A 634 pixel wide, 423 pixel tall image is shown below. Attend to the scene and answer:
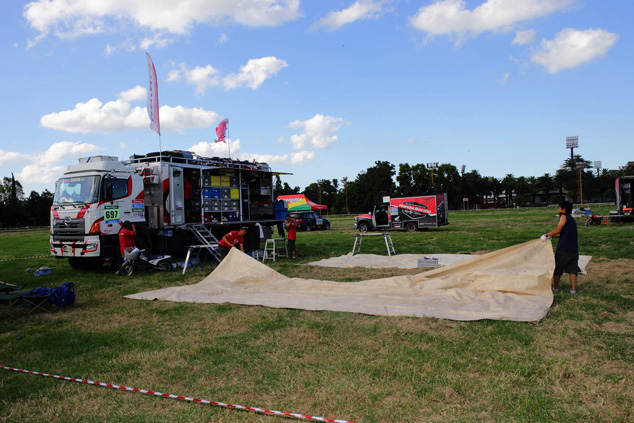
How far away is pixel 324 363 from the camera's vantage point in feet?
15.1

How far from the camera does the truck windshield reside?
38.7 ft

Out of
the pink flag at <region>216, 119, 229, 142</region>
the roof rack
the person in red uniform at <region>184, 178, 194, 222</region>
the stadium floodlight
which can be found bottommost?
the person in red uniform at <region>184, 178, 194, 222</region>

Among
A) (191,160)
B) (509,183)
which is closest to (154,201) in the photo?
(191,160)

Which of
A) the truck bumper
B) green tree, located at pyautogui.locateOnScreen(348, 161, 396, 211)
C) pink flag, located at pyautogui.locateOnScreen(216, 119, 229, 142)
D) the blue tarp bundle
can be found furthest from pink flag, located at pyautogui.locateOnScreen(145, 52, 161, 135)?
green tree, located at pyautogui.locateOnScreen(348, 161, 396, 211)

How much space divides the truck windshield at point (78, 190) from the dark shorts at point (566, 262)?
35.5 ft

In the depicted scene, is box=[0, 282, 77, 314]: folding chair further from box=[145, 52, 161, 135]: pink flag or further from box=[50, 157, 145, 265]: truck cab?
box=[145, 52, 161, 135]: pink flag

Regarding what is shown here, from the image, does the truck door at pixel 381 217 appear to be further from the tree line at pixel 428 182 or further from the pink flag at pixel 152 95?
the tree line at pixel 428 182

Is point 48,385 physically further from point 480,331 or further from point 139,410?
point 480,331

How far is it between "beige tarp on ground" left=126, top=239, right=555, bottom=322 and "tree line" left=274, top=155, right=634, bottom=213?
7040cm

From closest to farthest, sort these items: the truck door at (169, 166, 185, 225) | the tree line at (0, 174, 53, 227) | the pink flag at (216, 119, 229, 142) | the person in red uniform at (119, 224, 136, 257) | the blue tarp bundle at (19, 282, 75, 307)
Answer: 1. the blue tarp bundle at (19, 282, 75, 307)
2. the person in red uniform at (119, 224, 136, 257)
3. the truck door at (169, 166, 185, 225)
4. the pink flag at (216, 119, 229, 142)
5. the tree line at (0, 174, 53, 227)

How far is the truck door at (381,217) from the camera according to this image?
91.0ft

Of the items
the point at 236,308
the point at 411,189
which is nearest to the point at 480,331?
the point at 236,308

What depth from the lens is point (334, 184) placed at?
12206cm

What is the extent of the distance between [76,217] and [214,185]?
4521mm
